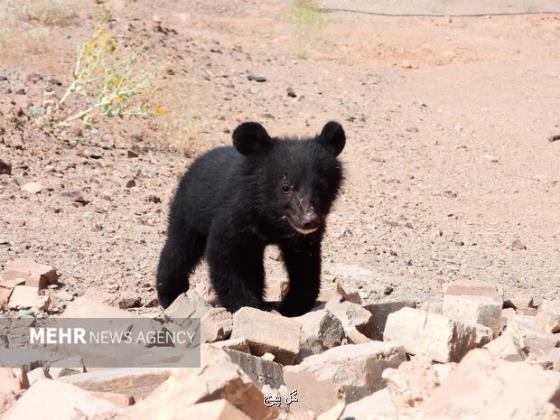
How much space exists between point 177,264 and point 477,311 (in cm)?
206

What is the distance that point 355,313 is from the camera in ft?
18.4

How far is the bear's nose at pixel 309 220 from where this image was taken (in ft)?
18.4

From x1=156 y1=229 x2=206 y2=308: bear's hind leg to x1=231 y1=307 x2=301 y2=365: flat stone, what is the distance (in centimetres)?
176

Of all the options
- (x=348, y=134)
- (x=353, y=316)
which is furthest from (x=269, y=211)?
(x=348, y=134)

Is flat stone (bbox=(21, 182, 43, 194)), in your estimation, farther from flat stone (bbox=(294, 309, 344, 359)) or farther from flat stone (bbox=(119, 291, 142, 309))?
flat stone (bbox=(294, 309, 344, 359))

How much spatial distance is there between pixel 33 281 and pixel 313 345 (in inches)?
87.7

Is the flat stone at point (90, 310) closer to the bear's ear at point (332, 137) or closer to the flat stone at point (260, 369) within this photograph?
the flat stone at point (260, 369)

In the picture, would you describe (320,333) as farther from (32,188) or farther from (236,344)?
(32,188)

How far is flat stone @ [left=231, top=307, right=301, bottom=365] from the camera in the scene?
4.88m

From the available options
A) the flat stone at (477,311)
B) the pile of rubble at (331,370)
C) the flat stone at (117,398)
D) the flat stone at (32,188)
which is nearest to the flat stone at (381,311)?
the pile of rubble at (331,370)

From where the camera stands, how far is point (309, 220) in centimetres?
561

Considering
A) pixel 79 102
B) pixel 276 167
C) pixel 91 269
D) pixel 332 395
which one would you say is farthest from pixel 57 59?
pixel 332 395

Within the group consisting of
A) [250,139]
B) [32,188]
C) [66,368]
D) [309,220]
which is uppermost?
[250,139]

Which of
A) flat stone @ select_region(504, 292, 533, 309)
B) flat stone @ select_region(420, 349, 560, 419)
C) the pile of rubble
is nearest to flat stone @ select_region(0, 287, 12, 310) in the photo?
the pile of rubble
